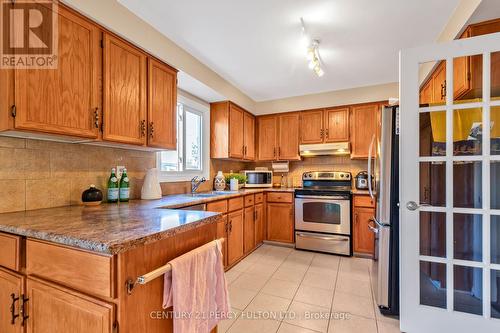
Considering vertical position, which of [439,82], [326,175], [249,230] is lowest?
[249,230]

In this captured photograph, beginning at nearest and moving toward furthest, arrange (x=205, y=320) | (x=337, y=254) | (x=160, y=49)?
(x=205, y=320), (x=160, y=49), (x=337, y=254)

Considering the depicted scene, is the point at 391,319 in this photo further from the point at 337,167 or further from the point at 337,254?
the point at 337,167

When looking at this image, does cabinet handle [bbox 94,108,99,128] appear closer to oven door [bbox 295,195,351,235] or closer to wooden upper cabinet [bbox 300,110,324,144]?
oven door [bbox 295,195,351,235]

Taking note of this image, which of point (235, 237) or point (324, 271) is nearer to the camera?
point (324, 271)

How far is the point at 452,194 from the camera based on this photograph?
1505mm

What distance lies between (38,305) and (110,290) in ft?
1.59

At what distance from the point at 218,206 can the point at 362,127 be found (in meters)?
2.50

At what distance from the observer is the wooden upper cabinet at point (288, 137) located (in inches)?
154

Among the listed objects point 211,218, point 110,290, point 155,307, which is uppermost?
point 211,218

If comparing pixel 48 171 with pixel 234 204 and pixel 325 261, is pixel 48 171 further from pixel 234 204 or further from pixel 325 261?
pixel 325 261

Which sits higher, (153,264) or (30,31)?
(30,31)

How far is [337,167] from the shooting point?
3846 mm

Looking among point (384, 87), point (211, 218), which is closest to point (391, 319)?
point (211, 218)

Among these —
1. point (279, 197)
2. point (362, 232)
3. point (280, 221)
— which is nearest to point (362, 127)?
point (362, 232)
